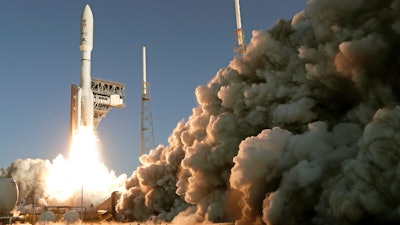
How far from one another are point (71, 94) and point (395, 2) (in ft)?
137

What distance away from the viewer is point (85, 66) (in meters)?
56.5

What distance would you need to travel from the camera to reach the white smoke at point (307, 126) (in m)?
21.4

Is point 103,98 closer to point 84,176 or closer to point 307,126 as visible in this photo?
point 84,176

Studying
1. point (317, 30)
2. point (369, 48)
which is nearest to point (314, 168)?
point (369, 48)

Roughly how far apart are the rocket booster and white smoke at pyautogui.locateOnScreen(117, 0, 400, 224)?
2272 centimetres

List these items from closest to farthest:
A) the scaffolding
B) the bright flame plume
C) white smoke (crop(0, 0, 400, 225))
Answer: white smoke (crop(0, 0, 400, 225)) → the bright flame plume → the scaffolding

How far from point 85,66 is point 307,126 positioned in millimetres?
34203

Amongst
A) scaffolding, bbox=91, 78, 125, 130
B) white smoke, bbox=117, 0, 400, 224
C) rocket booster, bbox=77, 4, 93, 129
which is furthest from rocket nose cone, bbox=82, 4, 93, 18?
white smoke, bbox=117, 0, 400, 224

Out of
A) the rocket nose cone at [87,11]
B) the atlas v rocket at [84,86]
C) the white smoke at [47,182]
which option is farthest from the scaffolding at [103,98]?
the rocket nose cone at [87,11]

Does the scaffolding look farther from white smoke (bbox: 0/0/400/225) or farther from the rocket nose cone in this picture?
white smoke (bbox: 0/0/400/225)

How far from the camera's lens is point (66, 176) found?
6069cm

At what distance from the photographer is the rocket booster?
184 ft

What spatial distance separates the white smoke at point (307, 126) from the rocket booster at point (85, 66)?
22722 mm

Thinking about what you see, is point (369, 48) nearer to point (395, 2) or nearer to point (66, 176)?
point (395, 2)
